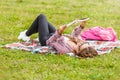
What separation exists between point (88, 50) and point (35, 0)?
894 centimetres

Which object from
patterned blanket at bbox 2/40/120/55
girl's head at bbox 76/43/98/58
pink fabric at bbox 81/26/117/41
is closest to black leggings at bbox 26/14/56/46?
patterned blanket at bbox 2/40/120/55

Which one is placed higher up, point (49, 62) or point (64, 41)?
point (64, 41)

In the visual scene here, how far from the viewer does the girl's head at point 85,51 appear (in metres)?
9.01

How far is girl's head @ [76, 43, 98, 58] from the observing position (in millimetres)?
9008

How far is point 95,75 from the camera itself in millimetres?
8055

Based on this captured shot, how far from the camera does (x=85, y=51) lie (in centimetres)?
904

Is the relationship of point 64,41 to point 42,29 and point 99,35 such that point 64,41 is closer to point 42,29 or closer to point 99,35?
point 42,29

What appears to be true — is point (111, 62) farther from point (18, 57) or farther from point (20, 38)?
Answer: point (20, 38)

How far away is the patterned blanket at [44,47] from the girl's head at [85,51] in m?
0.54

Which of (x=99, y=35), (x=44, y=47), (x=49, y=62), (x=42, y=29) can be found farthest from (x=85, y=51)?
(x=99, y=35)

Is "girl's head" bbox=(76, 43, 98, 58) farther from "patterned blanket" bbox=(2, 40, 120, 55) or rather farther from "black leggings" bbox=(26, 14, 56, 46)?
"black leggings" bbox=(26, 14, 56, 46)

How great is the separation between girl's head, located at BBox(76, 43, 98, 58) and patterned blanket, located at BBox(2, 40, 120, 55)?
54 centimetres

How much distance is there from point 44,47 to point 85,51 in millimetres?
1024

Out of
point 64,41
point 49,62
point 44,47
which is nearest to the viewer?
point 49,62
